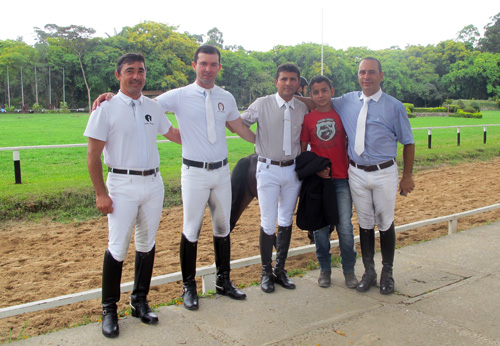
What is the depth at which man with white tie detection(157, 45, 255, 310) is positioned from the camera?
346 cm

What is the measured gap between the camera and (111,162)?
307 centimetres

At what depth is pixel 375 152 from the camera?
3805 millimetres

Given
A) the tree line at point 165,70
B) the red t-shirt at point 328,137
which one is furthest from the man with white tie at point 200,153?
the tree line at point 165,70

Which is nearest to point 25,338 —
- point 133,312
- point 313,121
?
point 133,312

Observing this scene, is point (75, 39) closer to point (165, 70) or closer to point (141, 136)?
point (165, 70)

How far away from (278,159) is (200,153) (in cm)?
72

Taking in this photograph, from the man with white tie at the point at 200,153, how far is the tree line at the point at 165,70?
44.2 metres

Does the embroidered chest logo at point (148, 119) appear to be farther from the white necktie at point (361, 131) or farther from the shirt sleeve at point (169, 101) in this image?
the white necktie at point (361, 131)

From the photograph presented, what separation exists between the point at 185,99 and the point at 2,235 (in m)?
4.00

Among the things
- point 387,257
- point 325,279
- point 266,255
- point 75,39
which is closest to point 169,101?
point 266,255

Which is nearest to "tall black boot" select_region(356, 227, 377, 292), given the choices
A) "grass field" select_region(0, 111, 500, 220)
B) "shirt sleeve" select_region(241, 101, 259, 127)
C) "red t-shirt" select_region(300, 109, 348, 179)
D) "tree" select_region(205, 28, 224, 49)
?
"red t-shirt" select_region(300, 109, 348, 179)

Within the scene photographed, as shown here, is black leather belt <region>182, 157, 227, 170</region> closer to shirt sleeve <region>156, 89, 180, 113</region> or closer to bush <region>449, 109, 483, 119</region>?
shirt sleeve <region>156, 89, 180, 113</region>

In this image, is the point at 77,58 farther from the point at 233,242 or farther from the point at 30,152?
the point at 233,242

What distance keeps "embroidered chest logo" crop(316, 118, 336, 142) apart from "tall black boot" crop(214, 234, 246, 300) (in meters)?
1.19
